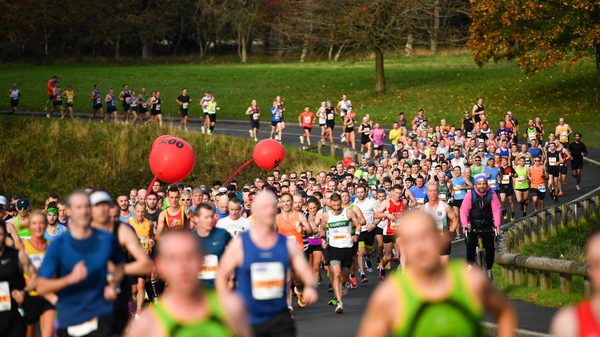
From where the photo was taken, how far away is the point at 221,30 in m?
79.1

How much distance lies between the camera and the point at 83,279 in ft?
25.0

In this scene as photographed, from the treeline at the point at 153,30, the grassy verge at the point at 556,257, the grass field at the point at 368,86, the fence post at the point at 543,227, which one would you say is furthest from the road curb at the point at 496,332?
the treeline at the point at 153,30

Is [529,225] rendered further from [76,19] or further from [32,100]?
[76,19]

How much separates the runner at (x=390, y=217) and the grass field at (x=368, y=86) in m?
22.8

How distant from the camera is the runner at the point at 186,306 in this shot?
4.66 m

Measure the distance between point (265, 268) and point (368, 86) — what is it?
51.3m

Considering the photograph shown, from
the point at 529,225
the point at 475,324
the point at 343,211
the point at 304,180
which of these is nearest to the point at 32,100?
the point at 304,180

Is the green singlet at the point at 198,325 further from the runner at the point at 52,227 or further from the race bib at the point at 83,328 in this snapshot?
the runner at the point at 52,227

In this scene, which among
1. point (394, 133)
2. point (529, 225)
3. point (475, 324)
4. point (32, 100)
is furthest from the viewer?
point (32, 100)

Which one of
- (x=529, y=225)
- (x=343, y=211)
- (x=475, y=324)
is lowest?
(x=529, y=225)

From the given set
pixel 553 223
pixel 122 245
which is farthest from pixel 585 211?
pixel 122 245

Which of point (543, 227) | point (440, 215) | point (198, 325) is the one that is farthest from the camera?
point (543, 227)

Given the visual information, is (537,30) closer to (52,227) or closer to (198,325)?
(52,227)

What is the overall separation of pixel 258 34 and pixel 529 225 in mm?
58431
